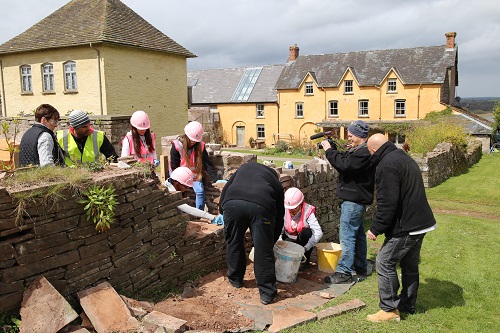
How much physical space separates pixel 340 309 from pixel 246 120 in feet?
130

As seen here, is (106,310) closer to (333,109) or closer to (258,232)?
(258,232)

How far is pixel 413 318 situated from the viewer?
530cm

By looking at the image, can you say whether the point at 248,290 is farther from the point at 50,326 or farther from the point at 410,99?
the point at 410,99

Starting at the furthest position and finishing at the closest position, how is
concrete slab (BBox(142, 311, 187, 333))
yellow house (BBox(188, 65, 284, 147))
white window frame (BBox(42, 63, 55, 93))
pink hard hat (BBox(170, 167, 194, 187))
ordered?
yellow house (BBox(188, 65, 284, 147)) < white window frame (BBox(42, 63, 55, 93)) < pink hard hat (BBox(170, 167, 194, 187)) < concrete slab (BBox(142, 311, 187, 333))

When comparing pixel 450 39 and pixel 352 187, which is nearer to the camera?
pixel 352 187

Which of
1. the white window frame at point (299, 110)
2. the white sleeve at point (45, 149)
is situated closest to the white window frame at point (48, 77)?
the white sleeve at point (45, 149)

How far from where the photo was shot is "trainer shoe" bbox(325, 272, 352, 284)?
20.5ft

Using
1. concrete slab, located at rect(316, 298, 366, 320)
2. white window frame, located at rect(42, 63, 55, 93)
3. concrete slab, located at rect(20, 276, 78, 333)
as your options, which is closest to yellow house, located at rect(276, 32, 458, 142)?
white window frame, located at rect(42, 63, 55, 93)

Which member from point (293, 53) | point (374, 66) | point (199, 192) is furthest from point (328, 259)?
point (293, 53)

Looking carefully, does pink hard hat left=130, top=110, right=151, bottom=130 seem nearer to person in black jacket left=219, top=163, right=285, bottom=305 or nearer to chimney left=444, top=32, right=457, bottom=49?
person in black jacket left=219, top=163, right=285, bottom=305

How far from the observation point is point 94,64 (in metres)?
22.3

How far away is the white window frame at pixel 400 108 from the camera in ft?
123

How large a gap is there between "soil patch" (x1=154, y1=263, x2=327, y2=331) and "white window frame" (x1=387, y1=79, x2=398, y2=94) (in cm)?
3417

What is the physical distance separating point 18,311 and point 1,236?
75 centimetres
